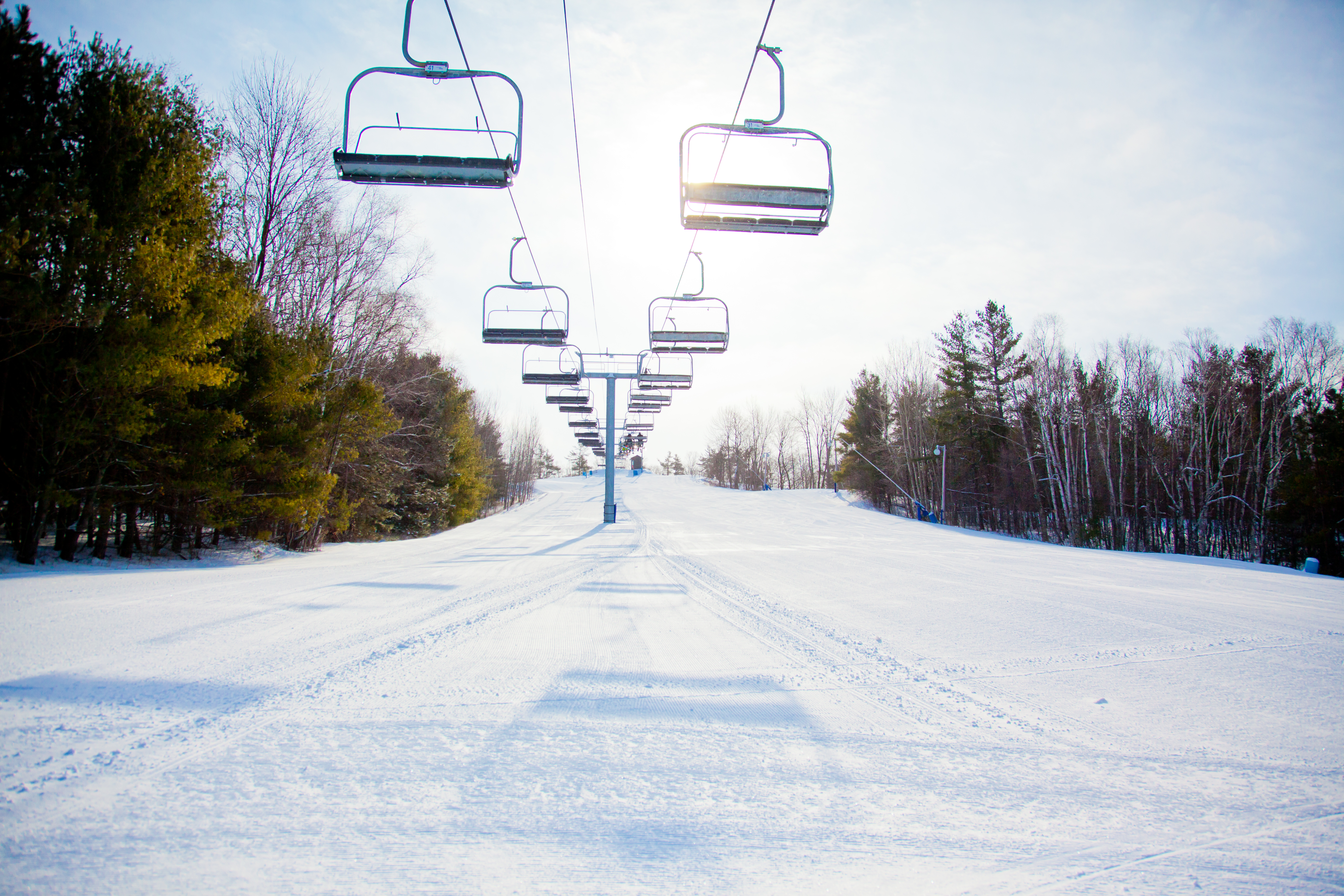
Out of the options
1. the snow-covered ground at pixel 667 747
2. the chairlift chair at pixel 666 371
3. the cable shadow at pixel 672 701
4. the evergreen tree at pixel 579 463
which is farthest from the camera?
the evergreen tree at pixel 579 463

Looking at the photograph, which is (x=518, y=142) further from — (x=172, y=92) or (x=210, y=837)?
(x=172, y=92)

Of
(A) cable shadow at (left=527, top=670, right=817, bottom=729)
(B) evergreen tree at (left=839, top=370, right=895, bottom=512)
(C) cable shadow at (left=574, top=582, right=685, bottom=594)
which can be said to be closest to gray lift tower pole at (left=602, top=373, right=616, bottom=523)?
(C) cable shadow at (left=574, top=582, right=685, bottom=594)

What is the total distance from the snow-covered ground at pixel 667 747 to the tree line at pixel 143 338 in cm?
391

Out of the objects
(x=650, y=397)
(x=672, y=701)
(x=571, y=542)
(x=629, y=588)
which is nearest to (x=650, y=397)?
(x=650, y=397)

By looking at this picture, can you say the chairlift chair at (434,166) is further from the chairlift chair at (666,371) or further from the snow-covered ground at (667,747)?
the chairlift chair at (666,371)

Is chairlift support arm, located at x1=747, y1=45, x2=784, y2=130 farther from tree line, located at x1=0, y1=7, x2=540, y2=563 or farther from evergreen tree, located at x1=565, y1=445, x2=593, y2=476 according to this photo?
evergreen tree, located at x1=565, y1=445, x2=593, y2=476

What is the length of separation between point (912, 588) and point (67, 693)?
8.40 m

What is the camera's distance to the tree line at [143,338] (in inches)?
318

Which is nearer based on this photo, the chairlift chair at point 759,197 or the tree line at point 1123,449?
the chairlift chair at point 759,197

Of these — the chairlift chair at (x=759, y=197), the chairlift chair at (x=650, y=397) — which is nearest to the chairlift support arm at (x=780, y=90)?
the chairlift chair at (x=759, y=197)

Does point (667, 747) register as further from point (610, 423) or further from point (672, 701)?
point (610, 423)

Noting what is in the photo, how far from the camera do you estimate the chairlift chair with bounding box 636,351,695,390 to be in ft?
60.7

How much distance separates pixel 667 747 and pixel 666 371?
17.4 meters

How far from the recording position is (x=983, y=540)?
53.9ft
